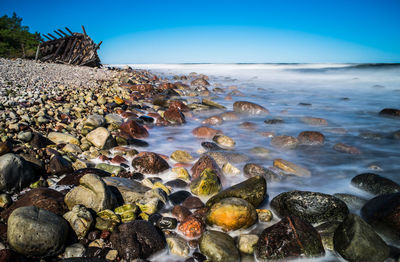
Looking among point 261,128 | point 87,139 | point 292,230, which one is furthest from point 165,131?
point 292,230

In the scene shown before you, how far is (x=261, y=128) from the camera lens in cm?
623

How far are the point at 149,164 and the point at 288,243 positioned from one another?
2.18 m

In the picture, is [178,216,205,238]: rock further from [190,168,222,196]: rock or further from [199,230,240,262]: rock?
[190,168,222,196]: rock

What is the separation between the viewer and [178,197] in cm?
282

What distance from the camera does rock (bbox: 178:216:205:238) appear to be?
228 cm

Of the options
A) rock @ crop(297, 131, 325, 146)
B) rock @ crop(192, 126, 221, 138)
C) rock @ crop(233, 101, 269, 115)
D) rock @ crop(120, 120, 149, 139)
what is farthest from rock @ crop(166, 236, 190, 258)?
rock @ crop(233, 101, 269, 115)

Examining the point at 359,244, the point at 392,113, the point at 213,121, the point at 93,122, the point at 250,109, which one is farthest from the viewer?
the point at 250,109

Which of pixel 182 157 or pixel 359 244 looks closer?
pixel 359 244

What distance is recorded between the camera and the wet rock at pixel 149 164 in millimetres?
3451

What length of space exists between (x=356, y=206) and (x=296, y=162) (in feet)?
4.86

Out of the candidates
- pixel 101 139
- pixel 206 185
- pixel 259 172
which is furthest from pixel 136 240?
pixel 101 139

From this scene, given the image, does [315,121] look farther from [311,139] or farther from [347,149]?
[347,149]

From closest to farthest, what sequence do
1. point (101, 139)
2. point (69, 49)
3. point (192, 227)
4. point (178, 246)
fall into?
1. point (178, 246)
2. point (192, 227)
3. point (101, 139)
4. point (69, 49)

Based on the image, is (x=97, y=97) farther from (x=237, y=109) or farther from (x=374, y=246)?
(x=374, y=246)
